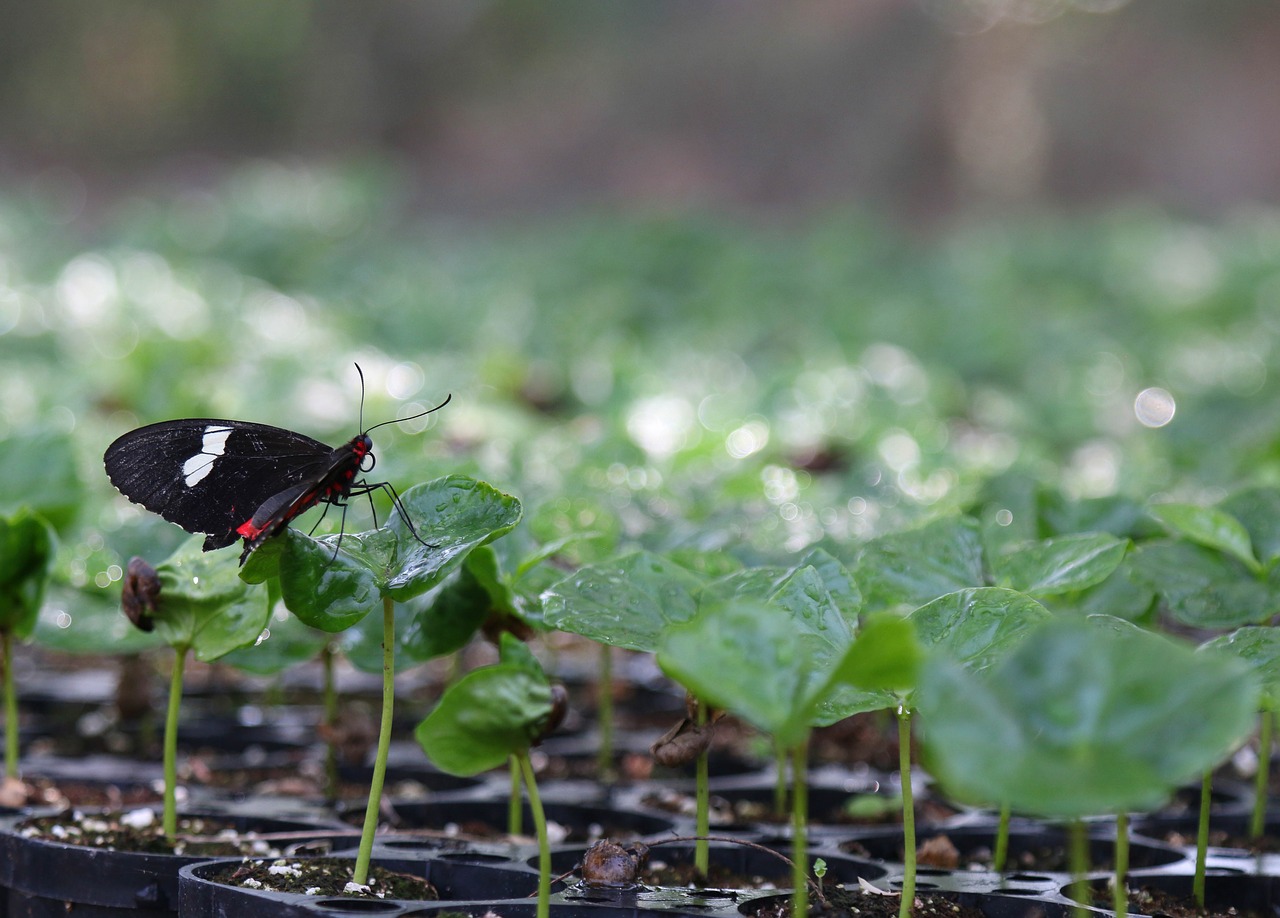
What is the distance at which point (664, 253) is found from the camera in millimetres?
5309

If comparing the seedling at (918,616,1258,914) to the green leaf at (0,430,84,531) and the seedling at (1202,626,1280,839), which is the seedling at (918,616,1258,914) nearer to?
the seedling at (1202,626,1280,839)

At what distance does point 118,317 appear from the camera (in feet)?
8.75

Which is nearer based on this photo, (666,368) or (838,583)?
(838,583)

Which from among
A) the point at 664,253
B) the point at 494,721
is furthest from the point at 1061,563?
the point at 664,253

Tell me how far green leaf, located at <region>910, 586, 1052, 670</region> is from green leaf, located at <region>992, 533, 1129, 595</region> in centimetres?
12

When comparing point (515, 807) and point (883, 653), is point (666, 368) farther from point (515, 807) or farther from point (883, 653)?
point (883, 653)

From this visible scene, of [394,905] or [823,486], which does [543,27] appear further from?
[394,905]

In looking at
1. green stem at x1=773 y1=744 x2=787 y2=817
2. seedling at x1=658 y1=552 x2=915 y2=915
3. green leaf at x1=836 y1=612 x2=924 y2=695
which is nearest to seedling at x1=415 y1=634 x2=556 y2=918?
seedling at x1=658 y1=552 x2=915 y2=915

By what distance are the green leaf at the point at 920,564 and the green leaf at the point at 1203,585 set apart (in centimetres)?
14

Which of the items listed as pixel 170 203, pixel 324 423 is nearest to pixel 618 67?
pixel 170 203

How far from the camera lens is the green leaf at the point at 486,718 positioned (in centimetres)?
72

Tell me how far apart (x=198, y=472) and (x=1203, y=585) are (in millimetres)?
744

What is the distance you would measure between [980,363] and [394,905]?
2.58 metres

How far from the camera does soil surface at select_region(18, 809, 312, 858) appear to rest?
97cm
